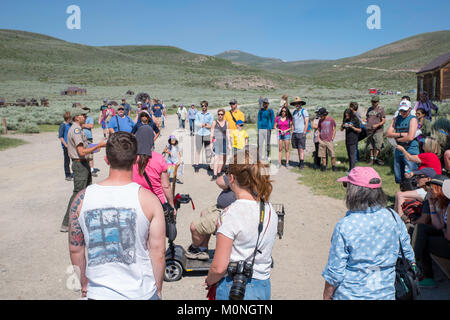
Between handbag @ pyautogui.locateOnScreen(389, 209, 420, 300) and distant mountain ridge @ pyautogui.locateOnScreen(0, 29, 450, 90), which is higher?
distant mountain ridge @ pyautogui.locateOnScreen(0, 29, 450, 90)

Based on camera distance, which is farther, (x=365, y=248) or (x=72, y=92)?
(x=72, y=92)

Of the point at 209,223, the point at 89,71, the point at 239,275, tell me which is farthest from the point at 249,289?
Result: the point at 89,71

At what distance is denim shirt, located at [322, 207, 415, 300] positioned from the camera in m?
2.59

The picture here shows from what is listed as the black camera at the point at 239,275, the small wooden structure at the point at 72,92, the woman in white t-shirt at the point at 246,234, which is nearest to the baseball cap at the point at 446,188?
the woman in white t-shirt at the point at 246,234

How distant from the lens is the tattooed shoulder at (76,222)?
2.38 meters

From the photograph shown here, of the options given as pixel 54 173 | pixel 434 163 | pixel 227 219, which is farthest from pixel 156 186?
pixel 54 173

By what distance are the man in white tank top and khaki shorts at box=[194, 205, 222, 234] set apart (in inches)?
71.5

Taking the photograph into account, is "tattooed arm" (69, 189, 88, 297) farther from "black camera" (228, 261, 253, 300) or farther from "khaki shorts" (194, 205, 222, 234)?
"khaki shorts" (194, 205, 222, 234)

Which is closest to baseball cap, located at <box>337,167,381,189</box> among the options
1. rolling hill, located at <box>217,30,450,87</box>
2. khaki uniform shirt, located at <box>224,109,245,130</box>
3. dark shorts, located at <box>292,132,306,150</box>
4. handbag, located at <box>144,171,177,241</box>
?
handbag, located at <box>144,171,177,241</box>

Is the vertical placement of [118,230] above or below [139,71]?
below

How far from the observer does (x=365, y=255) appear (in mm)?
2600

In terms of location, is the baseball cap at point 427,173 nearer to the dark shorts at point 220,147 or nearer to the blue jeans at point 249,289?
the blue jeans at point 249,289

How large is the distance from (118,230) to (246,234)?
2.89ft

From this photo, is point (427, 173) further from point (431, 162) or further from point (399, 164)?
point (399, 164)
